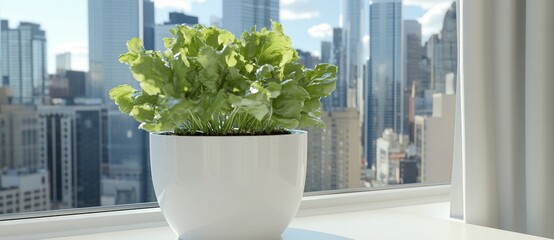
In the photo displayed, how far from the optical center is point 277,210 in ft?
3.13

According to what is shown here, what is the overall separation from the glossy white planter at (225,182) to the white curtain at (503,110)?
48 centimetres

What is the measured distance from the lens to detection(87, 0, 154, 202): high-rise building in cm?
129

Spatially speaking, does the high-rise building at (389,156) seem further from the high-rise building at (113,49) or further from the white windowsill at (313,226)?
the high-rise building at (113,49)

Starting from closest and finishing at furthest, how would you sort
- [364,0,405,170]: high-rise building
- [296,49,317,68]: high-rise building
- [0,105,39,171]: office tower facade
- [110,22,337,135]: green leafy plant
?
[110,22,337,135]: green leafy plant → [0,105,39,171]: office tower facade → [296,49,317,68]: high-rise building → [364,0,405,170]: high-rise building

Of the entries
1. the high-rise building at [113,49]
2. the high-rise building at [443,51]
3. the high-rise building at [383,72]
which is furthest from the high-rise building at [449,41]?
the high-rise building at [113,49]

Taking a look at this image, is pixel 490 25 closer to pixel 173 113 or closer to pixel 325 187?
pixel 325 187

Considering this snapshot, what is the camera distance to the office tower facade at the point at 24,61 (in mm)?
1214

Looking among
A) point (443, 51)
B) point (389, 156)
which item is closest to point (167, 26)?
point (389, 156)

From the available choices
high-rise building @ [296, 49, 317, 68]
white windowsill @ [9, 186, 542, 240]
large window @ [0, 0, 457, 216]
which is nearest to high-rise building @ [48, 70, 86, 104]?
large window @ [0, 0, 457, 216]

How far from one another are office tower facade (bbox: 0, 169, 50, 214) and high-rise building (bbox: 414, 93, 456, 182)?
956mm

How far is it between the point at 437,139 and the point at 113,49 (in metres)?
0.92

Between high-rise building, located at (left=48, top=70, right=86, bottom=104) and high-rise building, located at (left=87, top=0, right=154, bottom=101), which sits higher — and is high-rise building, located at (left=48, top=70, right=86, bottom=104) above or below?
below

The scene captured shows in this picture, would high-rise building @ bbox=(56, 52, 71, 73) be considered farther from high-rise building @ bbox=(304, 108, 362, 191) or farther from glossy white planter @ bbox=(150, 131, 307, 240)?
high-rise building @ bbox=(304, 108, 362, 191)

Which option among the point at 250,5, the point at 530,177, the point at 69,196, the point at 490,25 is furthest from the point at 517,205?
the point at 69,196
